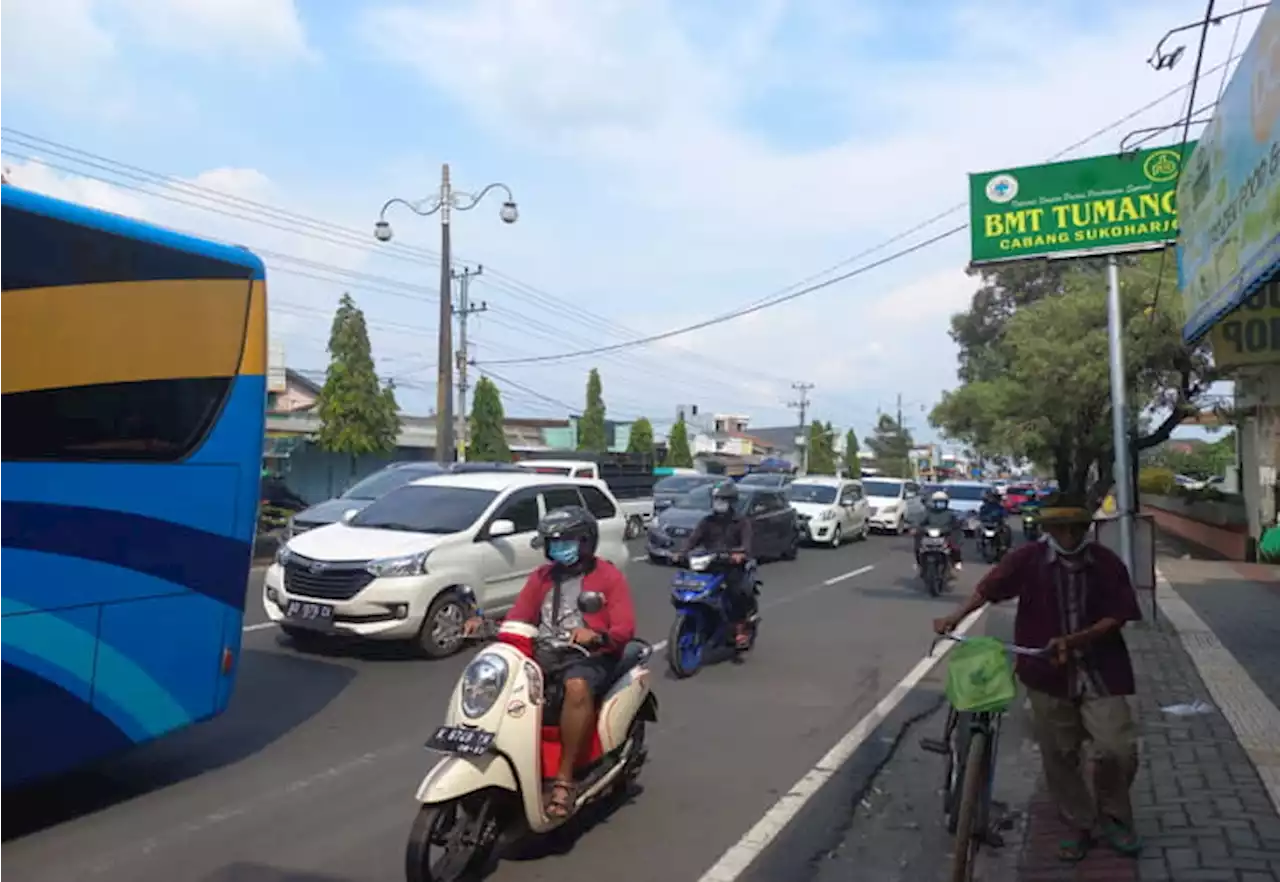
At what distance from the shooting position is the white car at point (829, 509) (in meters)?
25.6

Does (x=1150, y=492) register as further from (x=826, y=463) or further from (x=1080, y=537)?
(x=826, y=463)

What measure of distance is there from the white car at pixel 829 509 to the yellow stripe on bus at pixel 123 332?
19950mm

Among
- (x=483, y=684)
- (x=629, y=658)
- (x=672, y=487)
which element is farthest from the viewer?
(x=672, y=487)

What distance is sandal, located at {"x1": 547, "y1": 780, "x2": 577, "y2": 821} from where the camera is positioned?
15.8 feet

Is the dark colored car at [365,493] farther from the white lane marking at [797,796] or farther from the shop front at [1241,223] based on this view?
the shop front at [1241,223]

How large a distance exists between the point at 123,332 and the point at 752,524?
1515 cm

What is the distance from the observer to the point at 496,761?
4500 millimetres

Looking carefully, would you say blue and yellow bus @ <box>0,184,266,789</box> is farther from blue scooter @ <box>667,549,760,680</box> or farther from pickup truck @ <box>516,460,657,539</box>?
pickup truck @ <box>516,460,657,539</box>

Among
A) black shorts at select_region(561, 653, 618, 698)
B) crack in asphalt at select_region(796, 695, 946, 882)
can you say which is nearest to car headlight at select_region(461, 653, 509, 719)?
black shorts at select_region(561, 653, 618, 698)

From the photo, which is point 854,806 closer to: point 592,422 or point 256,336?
point 256,336

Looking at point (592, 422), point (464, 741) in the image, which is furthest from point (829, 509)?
point (592, 422)

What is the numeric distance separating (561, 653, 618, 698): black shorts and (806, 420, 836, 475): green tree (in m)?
87.2

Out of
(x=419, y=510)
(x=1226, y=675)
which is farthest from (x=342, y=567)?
(x=1226, y=675)

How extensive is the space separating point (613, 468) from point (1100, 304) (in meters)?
12.2
